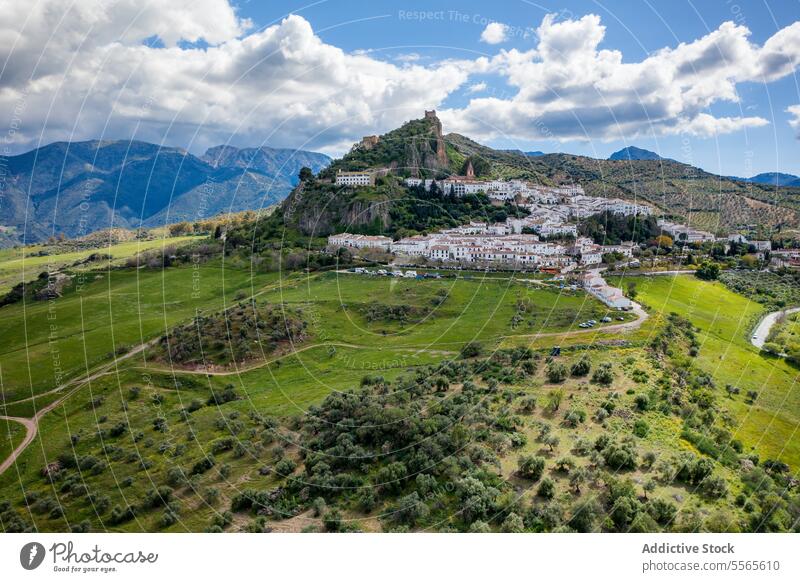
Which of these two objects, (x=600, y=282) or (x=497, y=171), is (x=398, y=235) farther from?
(x=497, y=171)

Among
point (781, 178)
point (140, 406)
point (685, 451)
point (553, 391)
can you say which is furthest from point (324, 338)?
point (781, 178)

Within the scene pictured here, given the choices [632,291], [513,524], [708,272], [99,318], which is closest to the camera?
[513,524]

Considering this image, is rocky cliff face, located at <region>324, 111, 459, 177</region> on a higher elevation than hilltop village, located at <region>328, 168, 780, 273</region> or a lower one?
higher

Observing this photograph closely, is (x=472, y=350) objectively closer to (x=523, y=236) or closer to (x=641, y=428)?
(x=641, y=428)

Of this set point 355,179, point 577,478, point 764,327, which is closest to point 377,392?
point 577,478

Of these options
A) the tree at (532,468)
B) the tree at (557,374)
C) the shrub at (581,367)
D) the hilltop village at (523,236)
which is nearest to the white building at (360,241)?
the hilltop village at (523,236)

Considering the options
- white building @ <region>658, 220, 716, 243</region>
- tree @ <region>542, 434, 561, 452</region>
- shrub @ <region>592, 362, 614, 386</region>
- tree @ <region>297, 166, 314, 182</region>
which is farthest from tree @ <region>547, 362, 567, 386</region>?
tree @ <region>297, 166, 314, 182</region>

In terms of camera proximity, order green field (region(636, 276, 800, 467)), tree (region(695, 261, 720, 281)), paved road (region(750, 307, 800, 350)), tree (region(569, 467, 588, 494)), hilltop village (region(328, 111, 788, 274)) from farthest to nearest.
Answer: hilltop village (region(328, 111, 788, 274)) < tree (region(695, 261, 720, 281)) < paved road (region(750, 307, 800, 350)) < green field (region(636, 276, 800, 467)) < tree (region(569, 467, 588, 494))

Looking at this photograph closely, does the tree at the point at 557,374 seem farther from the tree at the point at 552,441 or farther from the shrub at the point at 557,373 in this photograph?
the tree at the point at 552,441

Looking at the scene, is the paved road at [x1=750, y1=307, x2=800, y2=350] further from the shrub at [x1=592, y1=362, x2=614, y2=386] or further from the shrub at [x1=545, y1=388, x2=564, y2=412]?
the shrub at [x1=545, y1=388, x2=564, y2=412]

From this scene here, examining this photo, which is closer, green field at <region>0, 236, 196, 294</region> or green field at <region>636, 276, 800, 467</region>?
green field at <region>636, 276, 800, 467</region>
